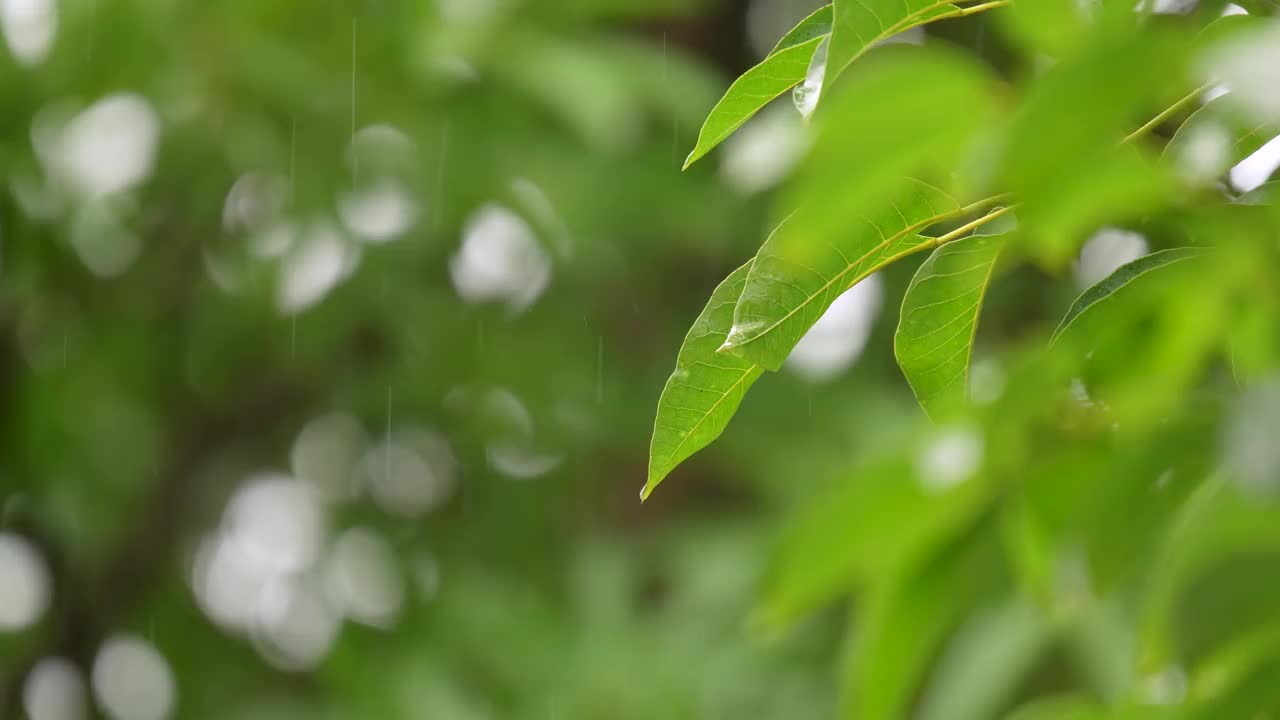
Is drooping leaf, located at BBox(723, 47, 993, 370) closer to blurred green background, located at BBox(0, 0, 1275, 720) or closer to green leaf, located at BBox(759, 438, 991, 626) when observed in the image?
green leaf, located at BBox(759, 438, 991, 626)

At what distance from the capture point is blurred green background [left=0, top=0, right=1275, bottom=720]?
1.70 metres

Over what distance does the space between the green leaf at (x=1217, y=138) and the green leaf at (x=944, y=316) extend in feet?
0.19

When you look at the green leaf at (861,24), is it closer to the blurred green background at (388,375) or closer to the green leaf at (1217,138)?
the green leaf at (1217,138)

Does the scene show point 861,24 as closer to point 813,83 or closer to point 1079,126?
point 813,83

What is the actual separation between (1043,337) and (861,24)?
94 millimetres

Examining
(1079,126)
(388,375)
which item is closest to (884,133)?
(1079,126)

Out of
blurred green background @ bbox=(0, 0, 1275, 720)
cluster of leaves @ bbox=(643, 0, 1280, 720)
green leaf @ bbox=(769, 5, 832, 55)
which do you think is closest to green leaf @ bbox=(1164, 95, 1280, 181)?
cluster of leaves @ bbox=(643, 0, 1280, 720)

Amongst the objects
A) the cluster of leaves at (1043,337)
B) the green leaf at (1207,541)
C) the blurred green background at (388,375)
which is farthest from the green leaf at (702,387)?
the blurred green background at (388,375)

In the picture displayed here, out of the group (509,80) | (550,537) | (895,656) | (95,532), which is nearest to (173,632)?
(95,532)

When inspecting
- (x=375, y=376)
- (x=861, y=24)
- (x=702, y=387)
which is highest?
(x=861, y=24)

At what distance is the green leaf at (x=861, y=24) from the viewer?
1.11ft

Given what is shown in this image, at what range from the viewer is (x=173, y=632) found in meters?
2.00

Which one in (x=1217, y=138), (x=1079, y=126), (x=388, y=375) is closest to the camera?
(x=1079, y=126)

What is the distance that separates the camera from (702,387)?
0.40m
